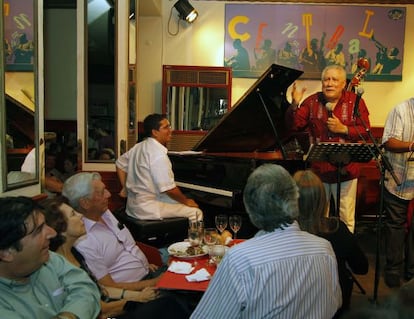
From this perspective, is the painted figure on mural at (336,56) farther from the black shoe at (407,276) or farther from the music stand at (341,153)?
the black shoe at (407,276)

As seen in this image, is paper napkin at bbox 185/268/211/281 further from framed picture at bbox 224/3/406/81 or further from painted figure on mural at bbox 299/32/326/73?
painted figure on mural at bbox 299/32/326/73

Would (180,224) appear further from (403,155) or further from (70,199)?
(403,155)

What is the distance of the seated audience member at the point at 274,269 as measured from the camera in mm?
1279

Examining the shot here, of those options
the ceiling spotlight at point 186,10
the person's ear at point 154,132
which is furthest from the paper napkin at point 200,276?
the ceiling spotlight at point 186,10

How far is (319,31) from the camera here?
18.8 feet

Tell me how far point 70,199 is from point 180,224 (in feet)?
4.49

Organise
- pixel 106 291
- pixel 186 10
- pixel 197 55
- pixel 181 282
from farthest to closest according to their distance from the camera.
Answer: pixel 197 55 < pixel 186 10 < pixel 106 291 < pixel 181 282

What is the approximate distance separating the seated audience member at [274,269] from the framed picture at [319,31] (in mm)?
4646


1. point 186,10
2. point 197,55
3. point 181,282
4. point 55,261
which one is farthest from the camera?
point 197,55

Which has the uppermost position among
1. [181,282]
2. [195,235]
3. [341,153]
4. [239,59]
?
[239,59]

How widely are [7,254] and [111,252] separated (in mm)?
874

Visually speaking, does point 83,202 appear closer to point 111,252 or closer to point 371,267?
point 111,252

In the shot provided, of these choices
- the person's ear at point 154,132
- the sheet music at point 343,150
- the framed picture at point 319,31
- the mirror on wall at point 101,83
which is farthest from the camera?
the framed picture at point 319,31

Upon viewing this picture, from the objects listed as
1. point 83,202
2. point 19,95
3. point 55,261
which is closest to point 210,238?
point 83,202
